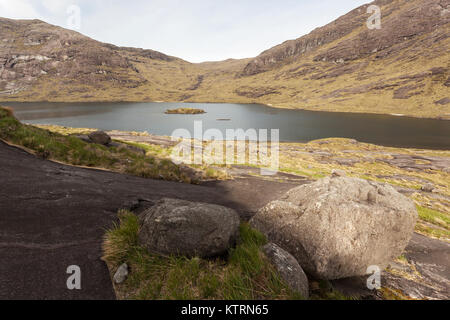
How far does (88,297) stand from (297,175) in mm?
20172

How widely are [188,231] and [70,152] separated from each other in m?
11.2

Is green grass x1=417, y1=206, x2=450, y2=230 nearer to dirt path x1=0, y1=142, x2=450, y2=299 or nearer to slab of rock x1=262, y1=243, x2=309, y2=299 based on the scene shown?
dirt path x1=0, y1=142, x2=450, y2=299

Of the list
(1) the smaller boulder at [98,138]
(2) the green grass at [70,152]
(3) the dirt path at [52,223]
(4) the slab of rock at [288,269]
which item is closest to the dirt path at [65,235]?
(3) the dirt path at [52,223]

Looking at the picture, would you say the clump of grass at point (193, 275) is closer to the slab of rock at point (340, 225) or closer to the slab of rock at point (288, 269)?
the slab of rock at point (288, 269)

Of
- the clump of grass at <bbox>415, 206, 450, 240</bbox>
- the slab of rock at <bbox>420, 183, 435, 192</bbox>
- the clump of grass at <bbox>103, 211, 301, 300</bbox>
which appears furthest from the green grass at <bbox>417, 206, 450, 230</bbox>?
the clump of grass at <bbox>103, 211, 301, 300</bbox>

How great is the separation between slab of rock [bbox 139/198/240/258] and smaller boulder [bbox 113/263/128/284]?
2.00ft

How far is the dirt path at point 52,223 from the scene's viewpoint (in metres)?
3.73

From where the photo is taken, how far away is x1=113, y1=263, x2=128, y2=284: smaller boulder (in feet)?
12.9

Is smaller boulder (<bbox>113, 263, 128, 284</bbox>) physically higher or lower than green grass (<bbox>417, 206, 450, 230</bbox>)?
higher

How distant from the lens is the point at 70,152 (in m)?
11.8

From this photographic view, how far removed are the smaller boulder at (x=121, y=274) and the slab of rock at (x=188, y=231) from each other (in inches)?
24.0

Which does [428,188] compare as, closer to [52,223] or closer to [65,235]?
[65,235]
